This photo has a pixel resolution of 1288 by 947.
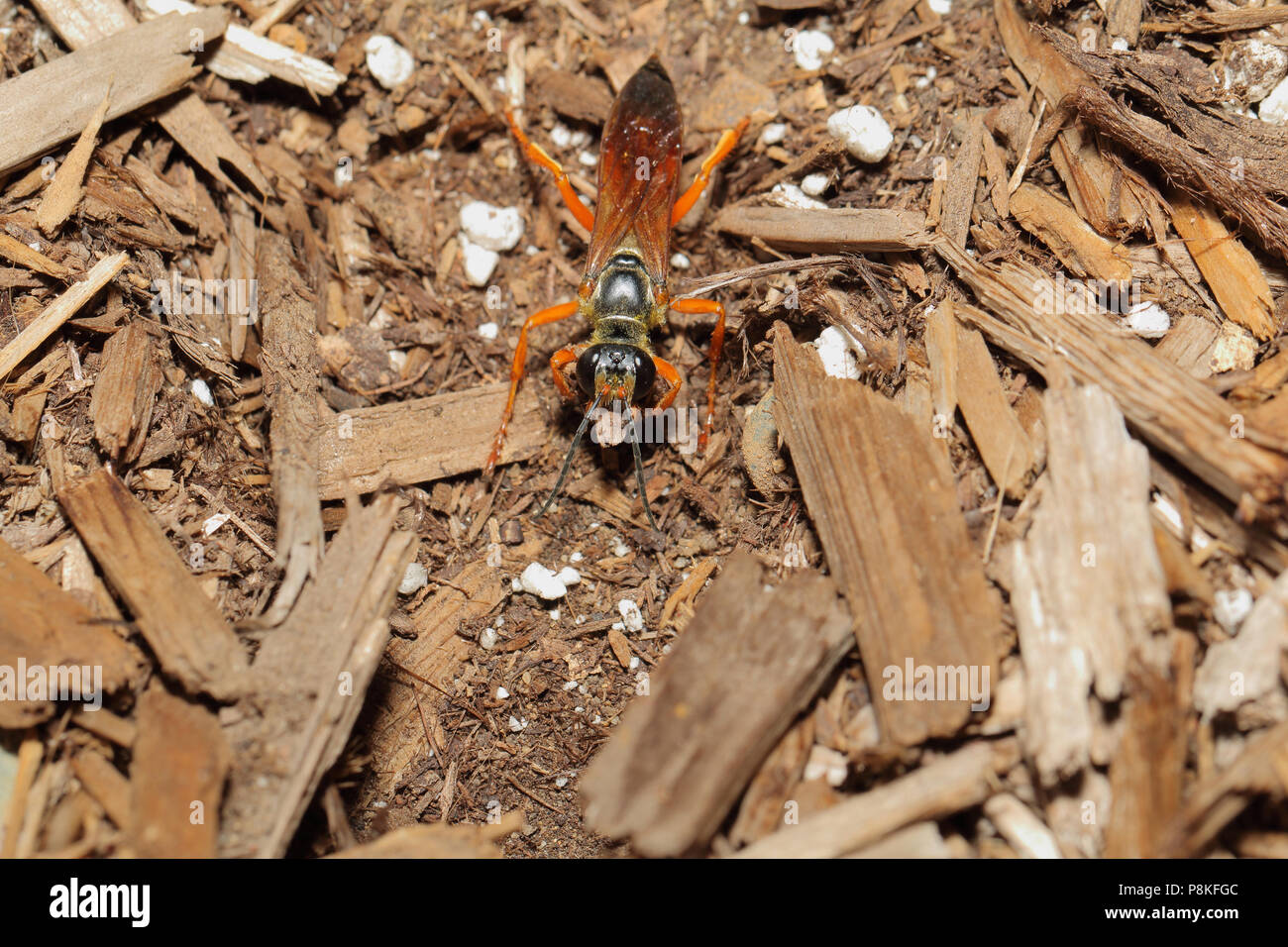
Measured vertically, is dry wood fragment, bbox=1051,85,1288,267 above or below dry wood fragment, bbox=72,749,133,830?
above

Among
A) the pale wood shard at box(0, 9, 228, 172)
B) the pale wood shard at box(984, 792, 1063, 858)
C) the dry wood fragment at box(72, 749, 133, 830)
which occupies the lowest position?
the pale wood shard at box(984, 792, 1063, 858)

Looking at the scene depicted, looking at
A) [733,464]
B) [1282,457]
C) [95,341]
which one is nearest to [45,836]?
[95,341]

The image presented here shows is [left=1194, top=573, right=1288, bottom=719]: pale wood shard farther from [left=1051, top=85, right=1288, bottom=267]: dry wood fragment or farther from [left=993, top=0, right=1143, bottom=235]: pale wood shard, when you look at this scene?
[left=993, top=0, right=1143, bottom=235]: pale wood shard

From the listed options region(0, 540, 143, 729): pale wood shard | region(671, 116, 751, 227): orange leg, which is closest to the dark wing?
region(671, 116, 751, 227): orange leg

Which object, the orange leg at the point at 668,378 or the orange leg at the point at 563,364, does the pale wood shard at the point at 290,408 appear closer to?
the orange leg at the point at 563,364

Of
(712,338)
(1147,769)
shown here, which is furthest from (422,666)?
(1147,769)

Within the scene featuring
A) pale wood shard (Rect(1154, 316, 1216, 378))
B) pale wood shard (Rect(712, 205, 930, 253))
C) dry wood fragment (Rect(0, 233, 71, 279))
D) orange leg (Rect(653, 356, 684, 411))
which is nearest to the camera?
pale wood shard (Rect(1154, 316, 1216, 378))
